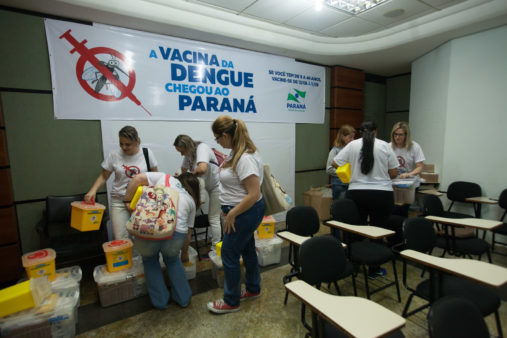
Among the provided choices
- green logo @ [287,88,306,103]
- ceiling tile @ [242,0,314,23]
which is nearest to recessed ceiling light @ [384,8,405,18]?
ceiling tile @ [242,0,314,23]

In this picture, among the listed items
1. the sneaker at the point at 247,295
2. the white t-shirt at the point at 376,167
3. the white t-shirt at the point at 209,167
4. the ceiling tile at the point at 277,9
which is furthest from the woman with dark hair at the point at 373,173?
the ceiling tile at the point at 277,9

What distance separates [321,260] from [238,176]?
765 millimetres

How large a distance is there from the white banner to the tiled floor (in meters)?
2.02

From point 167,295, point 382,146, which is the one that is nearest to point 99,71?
point 167,295

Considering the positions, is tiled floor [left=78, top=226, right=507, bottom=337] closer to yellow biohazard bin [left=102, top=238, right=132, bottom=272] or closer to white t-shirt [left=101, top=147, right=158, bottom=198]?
yellow biohazard bin [left=102, top=238, right=132, bottom=272]

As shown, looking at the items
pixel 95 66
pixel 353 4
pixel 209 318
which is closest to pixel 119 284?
pixel 209 318

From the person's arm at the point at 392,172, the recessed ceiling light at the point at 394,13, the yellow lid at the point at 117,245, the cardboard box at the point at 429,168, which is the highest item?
the recessed ceiling light at the point at 394,13

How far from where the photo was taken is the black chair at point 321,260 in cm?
163

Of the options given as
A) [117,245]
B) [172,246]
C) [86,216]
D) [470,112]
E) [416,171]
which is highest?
[470,112]

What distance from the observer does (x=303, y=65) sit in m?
4.41

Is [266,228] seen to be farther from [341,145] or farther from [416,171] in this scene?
[416,171]

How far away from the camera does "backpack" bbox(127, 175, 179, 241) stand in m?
1.80

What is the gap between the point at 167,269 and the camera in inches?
83.1

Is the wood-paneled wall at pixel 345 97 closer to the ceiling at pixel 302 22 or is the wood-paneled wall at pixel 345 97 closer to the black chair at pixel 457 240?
the ceiling at pixel 302 22
